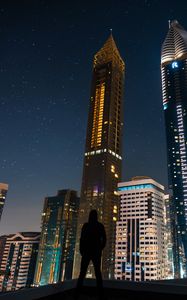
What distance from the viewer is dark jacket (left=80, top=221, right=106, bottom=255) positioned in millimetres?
6852

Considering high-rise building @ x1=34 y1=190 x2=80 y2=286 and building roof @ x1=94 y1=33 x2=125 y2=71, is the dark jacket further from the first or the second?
building roof @ x1=94 y1=33 x2=125 y2=71

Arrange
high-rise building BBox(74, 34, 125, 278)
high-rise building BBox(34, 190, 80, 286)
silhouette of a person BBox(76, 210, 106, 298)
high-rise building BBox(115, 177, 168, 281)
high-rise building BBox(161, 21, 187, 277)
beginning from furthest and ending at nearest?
high-rise building BBox(34, 190, 80, 286), high-rise building BBox(161, 21, 187, 277), high-rise building BBox(74, 34, 125, 278), high-rise building BBox(115, 177, 168, 281), silhouette of a person BBox(76, 210, 106, 298)

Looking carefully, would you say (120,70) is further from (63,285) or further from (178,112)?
(63,285)

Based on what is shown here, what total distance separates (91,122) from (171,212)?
6818 cm

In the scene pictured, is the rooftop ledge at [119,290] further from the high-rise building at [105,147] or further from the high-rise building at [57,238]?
the high-rise building at [57,238]

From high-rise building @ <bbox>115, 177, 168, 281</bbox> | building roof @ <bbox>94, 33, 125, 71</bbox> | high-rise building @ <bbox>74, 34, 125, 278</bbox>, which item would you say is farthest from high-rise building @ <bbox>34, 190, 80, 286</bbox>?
building roof @ <bbox>94, 33, 125, 71</bbox>

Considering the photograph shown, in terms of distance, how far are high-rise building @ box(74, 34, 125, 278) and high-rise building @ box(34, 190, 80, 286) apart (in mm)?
38178

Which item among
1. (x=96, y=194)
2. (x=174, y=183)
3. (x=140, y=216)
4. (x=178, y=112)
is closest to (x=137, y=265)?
(x=140, y=216)

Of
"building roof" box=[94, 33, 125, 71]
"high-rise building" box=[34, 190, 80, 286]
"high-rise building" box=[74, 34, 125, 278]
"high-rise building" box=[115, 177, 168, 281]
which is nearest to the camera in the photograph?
"high-rise building" box=[115, 177, 168, 281]

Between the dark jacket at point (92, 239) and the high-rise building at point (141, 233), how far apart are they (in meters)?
106

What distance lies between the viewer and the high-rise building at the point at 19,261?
156250mm

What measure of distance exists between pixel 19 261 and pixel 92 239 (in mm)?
178540

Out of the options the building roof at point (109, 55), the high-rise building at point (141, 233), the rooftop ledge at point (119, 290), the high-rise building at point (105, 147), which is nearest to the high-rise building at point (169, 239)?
the high-rise building at point (141, 233)

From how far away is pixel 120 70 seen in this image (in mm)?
154750
